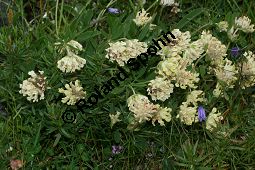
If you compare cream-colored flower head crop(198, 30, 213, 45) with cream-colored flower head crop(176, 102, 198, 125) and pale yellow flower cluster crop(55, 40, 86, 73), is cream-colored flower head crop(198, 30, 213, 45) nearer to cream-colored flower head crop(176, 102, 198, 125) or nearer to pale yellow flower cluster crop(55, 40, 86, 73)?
cream-colored flower head crop(176, 102, 198, 125)

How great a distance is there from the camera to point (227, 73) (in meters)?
2.66

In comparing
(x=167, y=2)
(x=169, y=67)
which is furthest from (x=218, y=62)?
(x=167, y=2)

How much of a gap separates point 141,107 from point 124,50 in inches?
10.4

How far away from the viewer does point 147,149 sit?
8.53ft

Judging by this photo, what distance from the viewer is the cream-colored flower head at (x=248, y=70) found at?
2.69 meters

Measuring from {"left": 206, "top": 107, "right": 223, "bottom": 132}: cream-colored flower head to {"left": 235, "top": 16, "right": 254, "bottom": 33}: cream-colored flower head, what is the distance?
461 mm

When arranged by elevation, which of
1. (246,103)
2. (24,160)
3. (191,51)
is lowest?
(24,160)

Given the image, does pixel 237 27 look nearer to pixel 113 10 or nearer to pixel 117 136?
pixel 113 10

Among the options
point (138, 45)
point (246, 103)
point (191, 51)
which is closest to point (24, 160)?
point (138, 45)

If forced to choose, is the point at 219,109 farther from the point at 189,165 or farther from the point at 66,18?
the point at 66,18

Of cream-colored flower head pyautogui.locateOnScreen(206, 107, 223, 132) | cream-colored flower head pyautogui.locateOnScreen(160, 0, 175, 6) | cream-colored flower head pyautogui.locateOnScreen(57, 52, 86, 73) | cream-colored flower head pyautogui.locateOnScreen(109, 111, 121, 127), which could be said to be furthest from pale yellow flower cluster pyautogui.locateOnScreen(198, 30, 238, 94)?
cream-colored flower head pyautogui.locateOnScreen(57, 52, 86, 73)

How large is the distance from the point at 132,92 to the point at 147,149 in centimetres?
27

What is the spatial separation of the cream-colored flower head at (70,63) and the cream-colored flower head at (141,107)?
0.26 m

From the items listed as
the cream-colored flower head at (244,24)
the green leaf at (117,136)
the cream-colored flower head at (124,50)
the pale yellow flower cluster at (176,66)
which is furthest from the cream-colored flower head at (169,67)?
A: the cream-colored flower head at (244,24)
